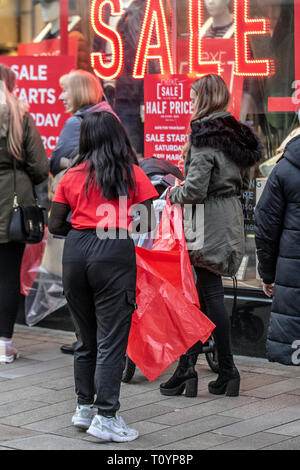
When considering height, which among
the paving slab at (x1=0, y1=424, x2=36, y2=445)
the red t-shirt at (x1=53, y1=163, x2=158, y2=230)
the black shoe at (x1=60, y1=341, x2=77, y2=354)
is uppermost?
the red t-shirt at (x1=53, y1=163, x2=158, y2=230)

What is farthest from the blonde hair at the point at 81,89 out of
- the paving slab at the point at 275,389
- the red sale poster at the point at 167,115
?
the paving slab at the point at 275,389

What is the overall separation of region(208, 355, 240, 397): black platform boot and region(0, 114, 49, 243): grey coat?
2.03 m

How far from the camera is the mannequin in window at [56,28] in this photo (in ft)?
27.5

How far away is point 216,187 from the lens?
611 cm

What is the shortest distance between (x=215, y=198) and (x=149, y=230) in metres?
0.67

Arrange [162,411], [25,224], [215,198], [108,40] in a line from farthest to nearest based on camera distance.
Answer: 1. [108,40]
2. [25,224]
3. [215,198]
4. [162,411]

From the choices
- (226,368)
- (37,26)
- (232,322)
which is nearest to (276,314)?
(226,368)

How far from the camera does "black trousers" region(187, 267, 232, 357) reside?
618cm

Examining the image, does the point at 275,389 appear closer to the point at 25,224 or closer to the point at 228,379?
the point at 228,379

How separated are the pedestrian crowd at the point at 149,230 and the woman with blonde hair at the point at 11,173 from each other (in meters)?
1.57

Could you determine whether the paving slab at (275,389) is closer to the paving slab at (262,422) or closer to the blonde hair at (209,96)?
the paving slab at (262,422)

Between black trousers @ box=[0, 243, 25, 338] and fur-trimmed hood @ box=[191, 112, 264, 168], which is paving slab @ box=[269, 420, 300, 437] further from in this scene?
black trousers @ box=[0, 243, 25, 338]

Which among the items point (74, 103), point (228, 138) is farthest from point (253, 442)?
point (74, 103)

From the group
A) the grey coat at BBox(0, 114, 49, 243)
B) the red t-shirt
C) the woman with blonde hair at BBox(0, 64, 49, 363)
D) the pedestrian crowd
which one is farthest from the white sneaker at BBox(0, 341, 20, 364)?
the red t-shirt
